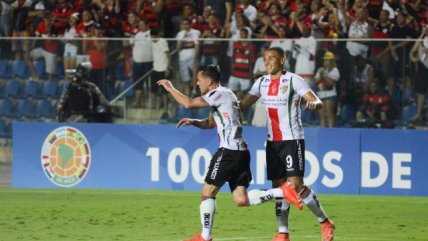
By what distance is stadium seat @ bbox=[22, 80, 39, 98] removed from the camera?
706 inches

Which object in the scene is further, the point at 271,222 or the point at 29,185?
the point at 29,185

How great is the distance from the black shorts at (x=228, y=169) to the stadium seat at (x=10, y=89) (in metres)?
8.67

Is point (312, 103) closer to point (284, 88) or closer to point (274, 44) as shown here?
point (284, 88)

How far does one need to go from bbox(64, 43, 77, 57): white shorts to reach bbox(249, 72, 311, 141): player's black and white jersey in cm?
781

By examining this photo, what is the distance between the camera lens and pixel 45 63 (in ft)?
58.6

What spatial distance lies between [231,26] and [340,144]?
15.3 feet

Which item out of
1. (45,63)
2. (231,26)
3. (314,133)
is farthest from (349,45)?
(45,63)

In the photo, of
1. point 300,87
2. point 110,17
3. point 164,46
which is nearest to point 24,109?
point 164,46

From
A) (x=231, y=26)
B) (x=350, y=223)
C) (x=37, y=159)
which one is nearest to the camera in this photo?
(x=350, y=223)

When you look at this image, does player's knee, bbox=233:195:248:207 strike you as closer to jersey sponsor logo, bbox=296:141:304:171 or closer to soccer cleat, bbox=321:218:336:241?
jersey sponsor logo, bbox=296:141:304:171

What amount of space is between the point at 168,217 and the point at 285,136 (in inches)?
140

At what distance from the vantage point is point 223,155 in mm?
10102

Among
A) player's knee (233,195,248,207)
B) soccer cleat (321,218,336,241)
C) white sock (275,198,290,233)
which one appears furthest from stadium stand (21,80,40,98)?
soccer cleat (321,218,336,241)

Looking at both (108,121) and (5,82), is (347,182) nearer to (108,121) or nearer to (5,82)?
(108,121)
